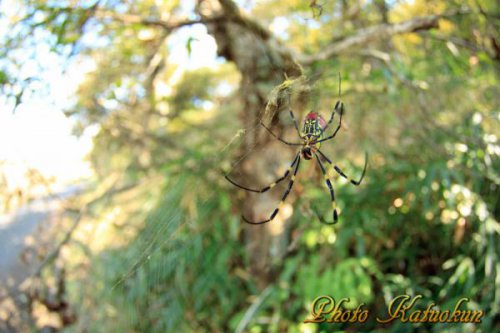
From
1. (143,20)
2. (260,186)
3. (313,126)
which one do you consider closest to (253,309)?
(260,186)

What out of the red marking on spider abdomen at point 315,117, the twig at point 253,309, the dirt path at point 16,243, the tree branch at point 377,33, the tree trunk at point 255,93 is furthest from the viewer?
the dirt path at point 16,243

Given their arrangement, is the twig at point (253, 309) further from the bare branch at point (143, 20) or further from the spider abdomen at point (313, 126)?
the bare branch at point (143, 20)

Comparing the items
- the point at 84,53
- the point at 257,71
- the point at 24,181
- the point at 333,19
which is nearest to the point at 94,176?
the point at 24,181

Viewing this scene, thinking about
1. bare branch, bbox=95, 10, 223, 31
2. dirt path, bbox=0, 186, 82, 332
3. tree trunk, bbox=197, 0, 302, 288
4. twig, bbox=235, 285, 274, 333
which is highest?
bare branch, bbox=95, 10, 223, 31

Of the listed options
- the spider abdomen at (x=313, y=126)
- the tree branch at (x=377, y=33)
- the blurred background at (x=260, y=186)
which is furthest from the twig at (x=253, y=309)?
the tree branch at (x=377, y=33)

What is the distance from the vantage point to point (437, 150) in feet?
Result: 10.7

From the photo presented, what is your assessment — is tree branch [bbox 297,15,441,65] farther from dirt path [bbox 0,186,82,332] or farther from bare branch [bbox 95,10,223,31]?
dirt path [bbox 0,186,82,332]

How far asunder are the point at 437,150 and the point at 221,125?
2098 mm

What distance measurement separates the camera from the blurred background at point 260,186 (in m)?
2.81

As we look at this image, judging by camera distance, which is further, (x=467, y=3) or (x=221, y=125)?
(x=221, y=125)

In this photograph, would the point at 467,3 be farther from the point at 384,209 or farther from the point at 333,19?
the point at 384,209

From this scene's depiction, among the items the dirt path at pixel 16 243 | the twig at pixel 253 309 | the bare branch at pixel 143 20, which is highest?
the bare branch at pixel 143 20

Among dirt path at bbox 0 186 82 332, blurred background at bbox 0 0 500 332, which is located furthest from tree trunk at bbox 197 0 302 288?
dirt path at bbox 0 186 82 332

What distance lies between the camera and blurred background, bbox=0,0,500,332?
9.23 ft
